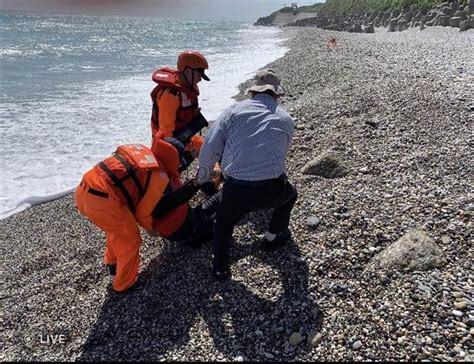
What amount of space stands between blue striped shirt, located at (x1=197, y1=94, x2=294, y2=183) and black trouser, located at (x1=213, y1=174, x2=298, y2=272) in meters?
0.09

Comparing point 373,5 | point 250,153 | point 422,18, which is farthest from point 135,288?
point 373,5

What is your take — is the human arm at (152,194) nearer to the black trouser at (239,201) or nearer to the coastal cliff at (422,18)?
the black trouser at (239,201)

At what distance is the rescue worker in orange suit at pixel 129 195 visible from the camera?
3.69 m

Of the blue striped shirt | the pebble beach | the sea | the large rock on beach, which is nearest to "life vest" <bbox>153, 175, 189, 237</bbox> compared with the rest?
the pebble beach

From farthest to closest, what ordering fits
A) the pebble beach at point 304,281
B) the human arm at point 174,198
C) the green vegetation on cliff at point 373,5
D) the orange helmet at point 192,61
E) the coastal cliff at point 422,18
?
the green vegetation on cliff at point 373,5
the coastal cliff at point 422,18
the orange helmet at point 192,61
the human arm at point 174,198
the pebble beach at point 304,281

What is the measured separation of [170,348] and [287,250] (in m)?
1.58

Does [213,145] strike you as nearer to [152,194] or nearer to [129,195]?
[152,194]

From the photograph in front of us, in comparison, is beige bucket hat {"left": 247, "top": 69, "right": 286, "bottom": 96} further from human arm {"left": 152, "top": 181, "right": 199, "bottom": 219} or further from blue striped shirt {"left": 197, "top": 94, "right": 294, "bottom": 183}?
human arm {"left": 152, "top": 181, "right": 199, "bottom": 219}

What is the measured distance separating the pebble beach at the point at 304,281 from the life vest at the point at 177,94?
162cm

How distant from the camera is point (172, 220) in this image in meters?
4.37

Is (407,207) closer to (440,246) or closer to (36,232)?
(440,246)

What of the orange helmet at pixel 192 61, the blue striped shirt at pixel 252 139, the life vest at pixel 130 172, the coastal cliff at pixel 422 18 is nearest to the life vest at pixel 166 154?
the life vest at pixel 130 172

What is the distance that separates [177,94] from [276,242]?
7.51ft

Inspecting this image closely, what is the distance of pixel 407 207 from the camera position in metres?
4.52
